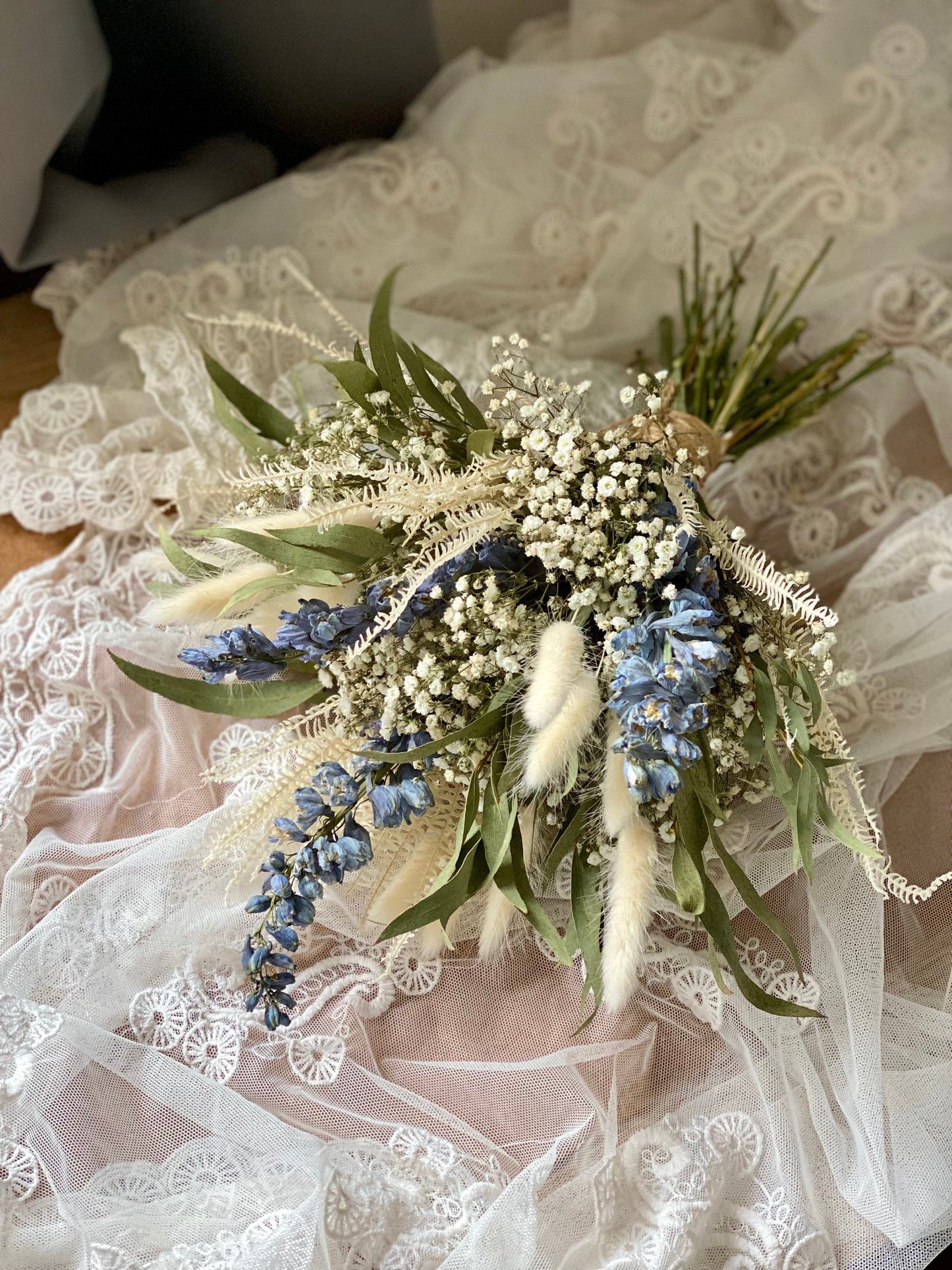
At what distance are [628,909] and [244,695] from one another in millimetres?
338

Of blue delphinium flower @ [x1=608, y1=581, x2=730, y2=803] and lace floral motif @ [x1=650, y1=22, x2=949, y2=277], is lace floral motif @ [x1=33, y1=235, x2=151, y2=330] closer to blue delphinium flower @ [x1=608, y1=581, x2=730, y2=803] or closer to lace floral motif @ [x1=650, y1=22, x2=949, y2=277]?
lace floral motif @ [x1=650, y1=22, x2=949, y2=277]

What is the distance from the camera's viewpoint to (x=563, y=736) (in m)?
0.70

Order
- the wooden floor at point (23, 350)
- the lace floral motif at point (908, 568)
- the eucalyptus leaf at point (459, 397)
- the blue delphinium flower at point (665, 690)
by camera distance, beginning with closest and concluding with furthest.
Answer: the blue delphinium flower at point (665, 690) < the eucalyptus leaf at point (459, 397) < the lace floral motif at point (908, 568) < the wooden floor at point (23, 350)

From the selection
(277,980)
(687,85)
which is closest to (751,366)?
(687,85)

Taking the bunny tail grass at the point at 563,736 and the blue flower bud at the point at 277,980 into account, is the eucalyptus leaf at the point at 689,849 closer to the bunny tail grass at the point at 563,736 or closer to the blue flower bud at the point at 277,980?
the bunny tail grass at the point at 563,736

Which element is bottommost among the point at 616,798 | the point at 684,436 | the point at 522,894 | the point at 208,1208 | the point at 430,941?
the point at 208,1208

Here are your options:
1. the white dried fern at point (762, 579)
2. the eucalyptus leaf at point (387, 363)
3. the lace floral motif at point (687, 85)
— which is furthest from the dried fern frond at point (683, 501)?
the lace floral motif at point (687, 85)

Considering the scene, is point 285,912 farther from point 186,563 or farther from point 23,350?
point 23,350

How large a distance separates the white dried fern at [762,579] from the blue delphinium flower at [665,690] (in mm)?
47

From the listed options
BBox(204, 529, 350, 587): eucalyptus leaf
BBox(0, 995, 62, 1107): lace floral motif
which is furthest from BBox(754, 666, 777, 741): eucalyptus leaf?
BBox(0, 995, 62, 1107): lace floral motif

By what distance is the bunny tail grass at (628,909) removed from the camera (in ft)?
2.38

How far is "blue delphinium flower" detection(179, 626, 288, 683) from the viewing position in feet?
2.56

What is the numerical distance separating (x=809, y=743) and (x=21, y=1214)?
0.66 meters

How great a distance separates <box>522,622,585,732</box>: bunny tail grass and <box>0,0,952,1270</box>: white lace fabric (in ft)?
0.89
